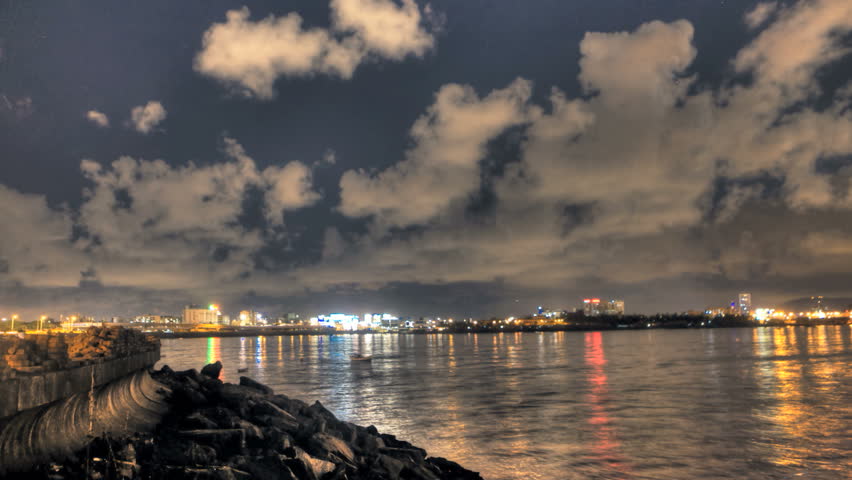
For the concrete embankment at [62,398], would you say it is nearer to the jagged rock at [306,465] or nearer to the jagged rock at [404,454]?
the jagged rock at [306,465]

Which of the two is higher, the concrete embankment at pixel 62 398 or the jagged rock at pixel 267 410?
the concrete embankment at pixel 62 398

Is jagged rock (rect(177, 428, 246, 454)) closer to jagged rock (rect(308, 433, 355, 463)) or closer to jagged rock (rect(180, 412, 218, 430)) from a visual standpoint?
jagged rock (rect(180, 412, 218, 430))

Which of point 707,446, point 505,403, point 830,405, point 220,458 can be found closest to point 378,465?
point 220,458

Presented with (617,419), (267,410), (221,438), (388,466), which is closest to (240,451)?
(221,438)

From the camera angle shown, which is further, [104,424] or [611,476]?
[611,476]

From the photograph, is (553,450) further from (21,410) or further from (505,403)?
(21,410)

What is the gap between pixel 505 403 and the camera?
121ft

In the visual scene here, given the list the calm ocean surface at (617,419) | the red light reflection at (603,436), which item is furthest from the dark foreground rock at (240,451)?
the red light reflection at (603,436)

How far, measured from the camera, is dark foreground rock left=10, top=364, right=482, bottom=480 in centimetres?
1019

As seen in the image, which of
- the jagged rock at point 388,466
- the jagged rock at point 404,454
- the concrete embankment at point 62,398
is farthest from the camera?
the jagged rock at point 404,454

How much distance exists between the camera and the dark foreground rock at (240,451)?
10188 millimetres

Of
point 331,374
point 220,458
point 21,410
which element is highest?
point 21,410

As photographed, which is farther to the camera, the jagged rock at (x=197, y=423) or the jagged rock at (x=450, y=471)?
the jagged rock at (x=450, y=471)

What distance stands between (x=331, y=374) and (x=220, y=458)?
177 feet
